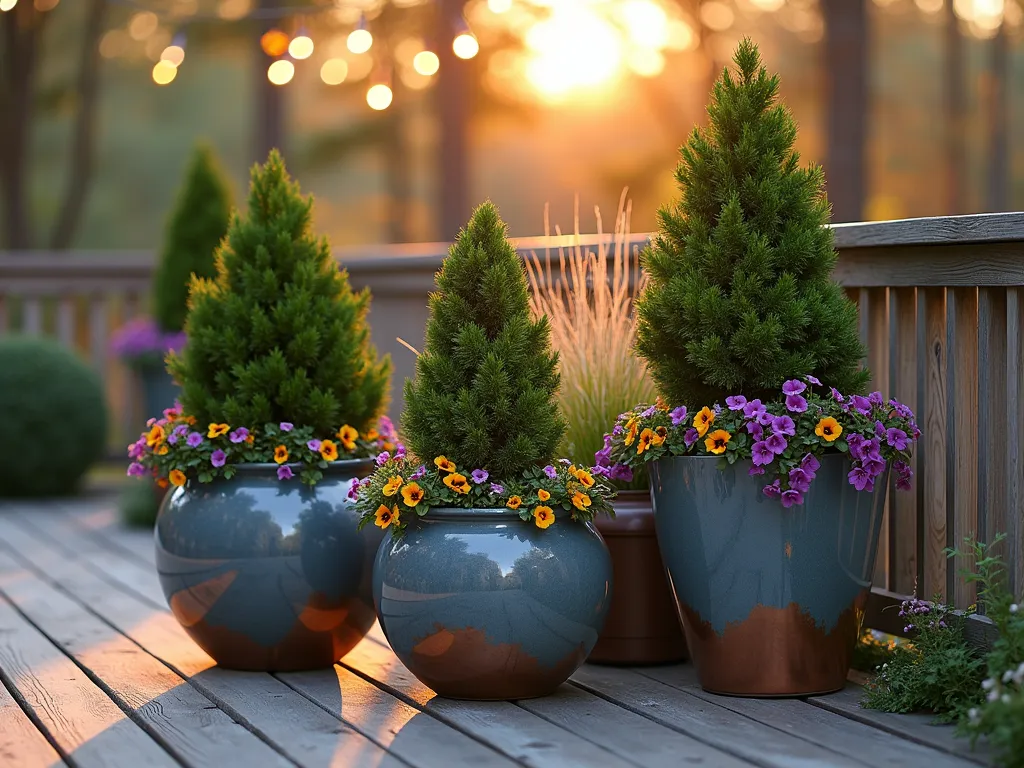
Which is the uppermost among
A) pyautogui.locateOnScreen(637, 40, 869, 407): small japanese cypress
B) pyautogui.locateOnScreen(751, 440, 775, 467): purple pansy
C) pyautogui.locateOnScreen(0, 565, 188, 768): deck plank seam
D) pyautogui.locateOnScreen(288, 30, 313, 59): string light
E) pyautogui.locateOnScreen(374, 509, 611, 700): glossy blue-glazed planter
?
pyautogui.locateOnScreen(288, 30, 313, 59): string light

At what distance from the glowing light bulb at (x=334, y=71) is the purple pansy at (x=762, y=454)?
1125cm

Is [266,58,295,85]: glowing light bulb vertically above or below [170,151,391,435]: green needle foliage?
above

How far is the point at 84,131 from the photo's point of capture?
13.8m

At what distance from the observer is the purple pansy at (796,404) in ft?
8.95

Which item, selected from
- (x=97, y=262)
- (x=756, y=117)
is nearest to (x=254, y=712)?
(x=756, y=117)

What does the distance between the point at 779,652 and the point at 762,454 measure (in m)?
0.43

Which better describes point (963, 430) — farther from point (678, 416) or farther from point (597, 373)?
point (597, 373)

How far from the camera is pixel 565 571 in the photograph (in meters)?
2.71

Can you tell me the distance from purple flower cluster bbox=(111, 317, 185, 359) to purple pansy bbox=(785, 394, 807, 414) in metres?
4.01

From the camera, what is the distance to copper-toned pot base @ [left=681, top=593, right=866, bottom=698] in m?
2.79

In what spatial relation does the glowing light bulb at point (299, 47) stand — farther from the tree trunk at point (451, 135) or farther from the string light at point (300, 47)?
the tree trunk at point (451, 135)

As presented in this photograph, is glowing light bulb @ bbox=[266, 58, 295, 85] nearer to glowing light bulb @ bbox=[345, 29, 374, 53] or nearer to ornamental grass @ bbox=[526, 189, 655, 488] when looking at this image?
glowing light bulb @ bbox=[345, 29, 374, 53]

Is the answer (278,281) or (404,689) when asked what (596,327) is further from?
(404,689)

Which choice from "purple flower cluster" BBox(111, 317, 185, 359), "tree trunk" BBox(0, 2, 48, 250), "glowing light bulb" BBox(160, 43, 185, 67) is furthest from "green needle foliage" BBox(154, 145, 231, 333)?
"tree trunk" BBox(0, 2, 48, 250)
